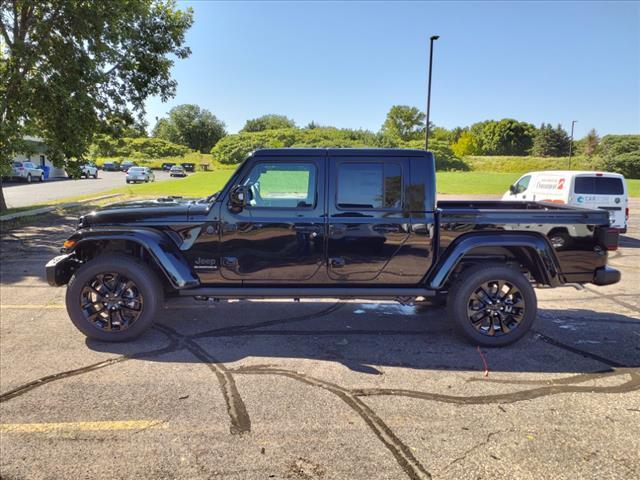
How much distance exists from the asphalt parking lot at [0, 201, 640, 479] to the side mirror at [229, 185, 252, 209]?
1407 millimetres

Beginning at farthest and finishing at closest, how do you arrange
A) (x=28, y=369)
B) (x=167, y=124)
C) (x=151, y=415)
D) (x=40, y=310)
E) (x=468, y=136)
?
1. (x=167, y=124)
2. (x=468, y=136)
3. (x=40, y=310)
4. (x=28, y=369)
5. (x=151, y=415)

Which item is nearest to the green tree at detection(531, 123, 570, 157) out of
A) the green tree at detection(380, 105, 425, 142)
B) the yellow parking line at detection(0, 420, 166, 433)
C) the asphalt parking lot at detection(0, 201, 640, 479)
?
the green tree at detection(380, 105, 425, 142)

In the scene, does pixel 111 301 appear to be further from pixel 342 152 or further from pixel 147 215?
pixel 342 152

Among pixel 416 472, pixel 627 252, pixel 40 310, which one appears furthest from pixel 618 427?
pixel 627 252

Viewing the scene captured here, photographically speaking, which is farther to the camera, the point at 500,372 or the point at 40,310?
the point at 40,310

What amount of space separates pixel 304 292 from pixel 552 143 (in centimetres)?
9410

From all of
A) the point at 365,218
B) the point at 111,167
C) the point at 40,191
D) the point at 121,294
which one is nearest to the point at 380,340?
the point at 365,218

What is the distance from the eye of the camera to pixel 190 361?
4.22 m

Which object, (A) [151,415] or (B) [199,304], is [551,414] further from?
(B) [199,304]

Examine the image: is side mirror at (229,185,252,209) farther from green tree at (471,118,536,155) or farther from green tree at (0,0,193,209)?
green tree at (471,118,536,155)

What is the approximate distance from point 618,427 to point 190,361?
11.2ft

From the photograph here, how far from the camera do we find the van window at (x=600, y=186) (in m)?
11.1

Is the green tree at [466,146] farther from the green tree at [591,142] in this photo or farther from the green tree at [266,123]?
the green tree at [266,123]

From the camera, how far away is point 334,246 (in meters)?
4.66
